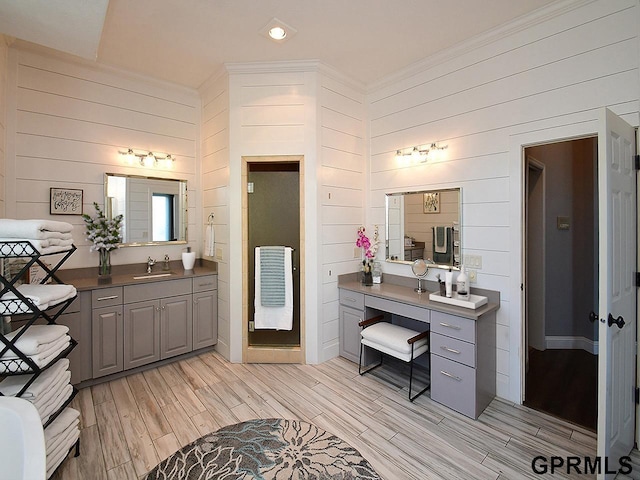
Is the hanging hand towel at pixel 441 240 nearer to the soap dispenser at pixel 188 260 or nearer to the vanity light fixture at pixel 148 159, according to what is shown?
the soap dispenser at pixel 188 260

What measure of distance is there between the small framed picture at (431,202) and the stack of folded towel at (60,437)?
10.5 ft

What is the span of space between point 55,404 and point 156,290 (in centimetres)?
142

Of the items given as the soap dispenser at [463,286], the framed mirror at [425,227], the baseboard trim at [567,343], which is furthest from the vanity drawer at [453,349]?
the baseboard trim at [567,343]

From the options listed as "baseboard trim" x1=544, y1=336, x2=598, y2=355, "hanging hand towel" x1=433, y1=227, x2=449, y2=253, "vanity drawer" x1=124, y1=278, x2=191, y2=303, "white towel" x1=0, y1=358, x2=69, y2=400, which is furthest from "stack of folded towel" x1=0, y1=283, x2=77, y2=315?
"baseboard trim" x1=544, y1=336, x2=598, y2=355

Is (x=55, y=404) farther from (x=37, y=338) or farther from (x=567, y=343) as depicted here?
(x=567, y=343)

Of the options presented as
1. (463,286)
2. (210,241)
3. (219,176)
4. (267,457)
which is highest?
(219,176)

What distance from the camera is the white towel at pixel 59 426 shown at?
1.61 m

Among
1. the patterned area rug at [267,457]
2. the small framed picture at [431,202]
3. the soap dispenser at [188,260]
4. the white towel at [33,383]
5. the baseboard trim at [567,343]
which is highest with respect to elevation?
the small framed picture at [431,202]

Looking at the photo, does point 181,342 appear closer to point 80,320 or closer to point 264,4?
point 80,320

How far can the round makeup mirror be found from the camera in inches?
114

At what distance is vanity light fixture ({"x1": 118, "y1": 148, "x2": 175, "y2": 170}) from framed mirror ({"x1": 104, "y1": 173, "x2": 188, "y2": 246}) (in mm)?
159

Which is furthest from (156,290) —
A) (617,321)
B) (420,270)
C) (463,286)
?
(617,321)

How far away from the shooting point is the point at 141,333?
2934 millimetres

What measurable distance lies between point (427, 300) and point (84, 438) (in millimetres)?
2804
